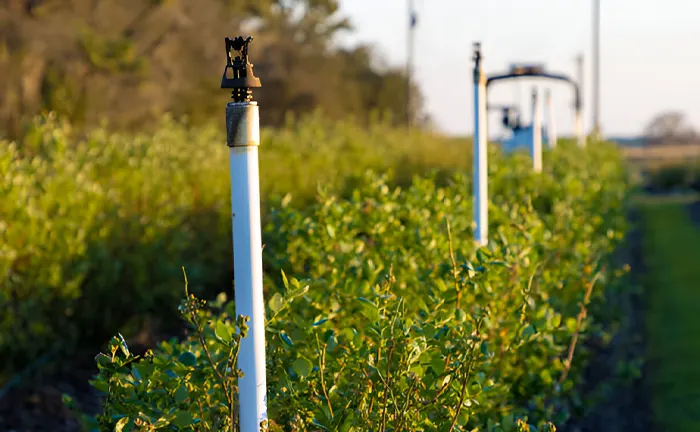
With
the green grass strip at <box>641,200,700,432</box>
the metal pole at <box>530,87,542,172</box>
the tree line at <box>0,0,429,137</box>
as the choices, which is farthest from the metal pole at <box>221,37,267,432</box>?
the tree line at <box>0,0,429,137</box>

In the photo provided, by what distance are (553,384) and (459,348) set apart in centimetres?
162

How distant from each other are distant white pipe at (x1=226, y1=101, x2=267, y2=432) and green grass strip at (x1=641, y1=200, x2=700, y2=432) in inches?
180

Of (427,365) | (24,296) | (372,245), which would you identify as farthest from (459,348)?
(24,296)

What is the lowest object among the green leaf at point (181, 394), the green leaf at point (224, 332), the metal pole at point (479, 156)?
the green leaf at point (181, 394)

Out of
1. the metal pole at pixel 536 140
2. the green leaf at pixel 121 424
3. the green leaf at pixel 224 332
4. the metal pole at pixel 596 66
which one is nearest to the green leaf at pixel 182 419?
the green leaf at pixel 121 424

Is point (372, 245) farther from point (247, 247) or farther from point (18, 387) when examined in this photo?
point (18, 387)

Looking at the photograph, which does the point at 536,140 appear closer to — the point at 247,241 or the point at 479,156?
the point at 479,156

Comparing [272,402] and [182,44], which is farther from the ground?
[182,44]

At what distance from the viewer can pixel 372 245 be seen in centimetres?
483

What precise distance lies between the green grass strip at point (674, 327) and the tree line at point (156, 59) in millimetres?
5898

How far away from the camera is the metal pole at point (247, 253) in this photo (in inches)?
104

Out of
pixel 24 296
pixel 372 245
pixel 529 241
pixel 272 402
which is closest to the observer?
pixel 272 402

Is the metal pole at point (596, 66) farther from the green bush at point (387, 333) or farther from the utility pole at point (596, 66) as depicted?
the green bush at point (387, 333)

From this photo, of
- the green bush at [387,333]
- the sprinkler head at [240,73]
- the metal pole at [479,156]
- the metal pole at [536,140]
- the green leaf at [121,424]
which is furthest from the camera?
the metal pole at [536,140]
